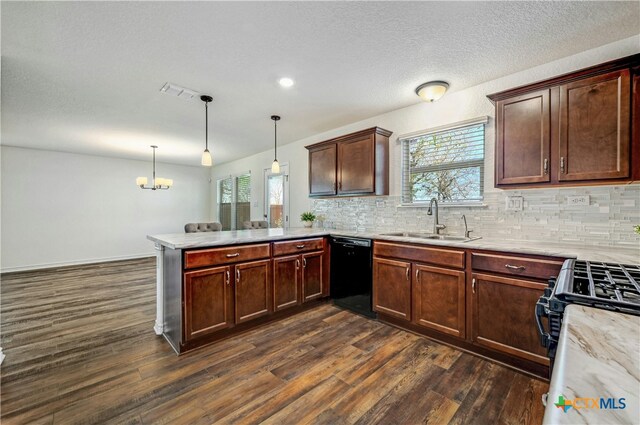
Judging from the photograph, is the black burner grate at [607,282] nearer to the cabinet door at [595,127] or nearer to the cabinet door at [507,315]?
the cabinet door at [507,315]

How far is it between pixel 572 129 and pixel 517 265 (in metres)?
1.09

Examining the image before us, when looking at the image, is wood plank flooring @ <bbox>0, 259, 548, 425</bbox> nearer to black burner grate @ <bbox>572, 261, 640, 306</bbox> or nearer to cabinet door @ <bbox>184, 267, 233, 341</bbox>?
cabinet door @ <bbox>184, 267, 233, 341</bbox>

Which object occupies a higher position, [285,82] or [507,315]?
[285,82]

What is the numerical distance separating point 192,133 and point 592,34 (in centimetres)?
478

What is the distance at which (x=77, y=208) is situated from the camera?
5.80 meters

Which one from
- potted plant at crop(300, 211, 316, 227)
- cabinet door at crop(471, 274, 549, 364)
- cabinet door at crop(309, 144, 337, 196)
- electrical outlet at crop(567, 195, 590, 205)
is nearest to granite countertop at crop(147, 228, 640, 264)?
cabinet door at crop(471, 274, 549, 364)

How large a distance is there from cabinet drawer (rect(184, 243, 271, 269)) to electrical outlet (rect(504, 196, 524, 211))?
7.79ft

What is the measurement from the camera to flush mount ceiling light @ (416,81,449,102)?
2.65m

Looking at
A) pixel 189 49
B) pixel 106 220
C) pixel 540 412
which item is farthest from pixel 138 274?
pixel 540 412

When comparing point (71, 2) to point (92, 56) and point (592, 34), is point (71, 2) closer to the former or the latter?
point (92, 56)

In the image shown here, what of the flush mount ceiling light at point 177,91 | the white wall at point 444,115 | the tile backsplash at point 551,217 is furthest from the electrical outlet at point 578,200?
the flush mount ceiling light at point 177,91

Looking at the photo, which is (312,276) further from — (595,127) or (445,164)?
(595,127)

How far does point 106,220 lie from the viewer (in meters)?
6.18

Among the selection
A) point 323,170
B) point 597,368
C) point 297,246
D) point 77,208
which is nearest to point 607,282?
point 597,368
